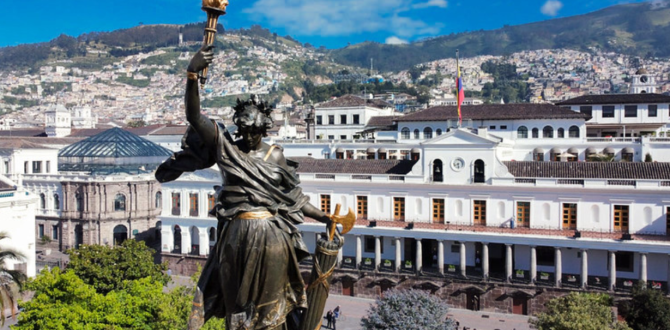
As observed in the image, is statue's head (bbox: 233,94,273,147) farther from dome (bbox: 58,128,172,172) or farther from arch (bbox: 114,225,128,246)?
dome (bbox: 58,128,172,172)

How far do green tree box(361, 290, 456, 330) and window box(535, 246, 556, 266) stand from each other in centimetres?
1299

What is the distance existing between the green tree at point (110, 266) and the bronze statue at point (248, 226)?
2140 cm

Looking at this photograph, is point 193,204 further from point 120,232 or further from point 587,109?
point 587,109

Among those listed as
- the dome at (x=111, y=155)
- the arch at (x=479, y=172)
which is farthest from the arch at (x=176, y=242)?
the arch at (x=479, y=172)

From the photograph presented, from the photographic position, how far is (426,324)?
77.6 feet

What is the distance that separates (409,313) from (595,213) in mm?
15736

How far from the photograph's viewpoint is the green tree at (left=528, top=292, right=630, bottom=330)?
22.1 m

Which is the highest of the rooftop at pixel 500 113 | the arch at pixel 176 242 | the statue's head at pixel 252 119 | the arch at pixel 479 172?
the rooftop at pixel 500 113

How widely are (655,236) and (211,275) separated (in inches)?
1237

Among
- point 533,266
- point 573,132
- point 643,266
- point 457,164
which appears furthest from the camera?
point 573,132

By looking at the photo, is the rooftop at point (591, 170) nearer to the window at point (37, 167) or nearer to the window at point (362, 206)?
the window at point (362, 206)

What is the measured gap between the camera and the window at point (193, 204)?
43459 mm

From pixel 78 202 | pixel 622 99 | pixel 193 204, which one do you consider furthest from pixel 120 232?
pixel 622 99

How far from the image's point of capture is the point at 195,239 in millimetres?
44562
